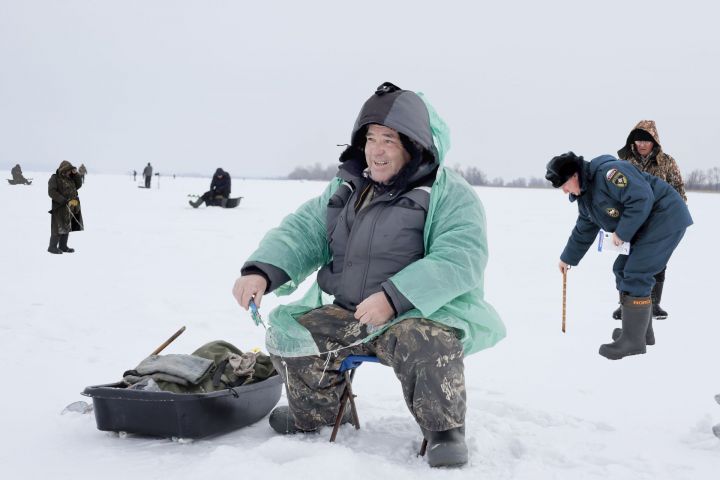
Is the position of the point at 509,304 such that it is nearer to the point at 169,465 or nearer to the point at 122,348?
the point at 122,348

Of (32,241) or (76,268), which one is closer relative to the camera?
Result: (76,268)

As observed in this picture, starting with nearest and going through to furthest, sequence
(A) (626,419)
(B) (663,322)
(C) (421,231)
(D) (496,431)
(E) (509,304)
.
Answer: (C) (421,231)
(D) (496,431)
(A) (626,419)
(B) (663,322)
(E) (509,304)

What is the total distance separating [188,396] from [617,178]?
275cm

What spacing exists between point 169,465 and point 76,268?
18.9 ft

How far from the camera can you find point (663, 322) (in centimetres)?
540

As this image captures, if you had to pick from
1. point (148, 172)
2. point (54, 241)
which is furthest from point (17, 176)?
point (54, 241)

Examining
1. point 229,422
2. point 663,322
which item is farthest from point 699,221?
point 229,422

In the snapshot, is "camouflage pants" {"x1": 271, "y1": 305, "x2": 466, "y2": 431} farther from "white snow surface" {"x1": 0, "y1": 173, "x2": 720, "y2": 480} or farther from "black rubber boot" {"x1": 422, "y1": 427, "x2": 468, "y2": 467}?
"white snow surface" {"x1": 0, "y1": 173, "x2": 720, "y2": 480}

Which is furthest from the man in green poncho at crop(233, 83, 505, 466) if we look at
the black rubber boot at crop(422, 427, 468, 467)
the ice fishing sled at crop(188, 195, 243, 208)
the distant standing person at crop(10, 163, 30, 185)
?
the distant standing person at crop(10, 163, 30, 185)

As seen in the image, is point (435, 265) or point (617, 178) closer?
point (435, 265)

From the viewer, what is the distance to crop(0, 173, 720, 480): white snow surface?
97.0 inches

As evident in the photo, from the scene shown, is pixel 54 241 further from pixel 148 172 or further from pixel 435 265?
pixel 148 172

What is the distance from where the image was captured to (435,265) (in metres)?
2.48

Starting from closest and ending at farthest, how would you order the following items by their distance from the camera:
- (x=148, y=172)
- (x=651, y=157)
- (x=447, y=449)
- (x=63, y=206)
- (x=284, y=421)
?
(x=447, y=449), (x=284, y=421), (x=651, y=157), (x=63, y=206), (x=148, y=172)
